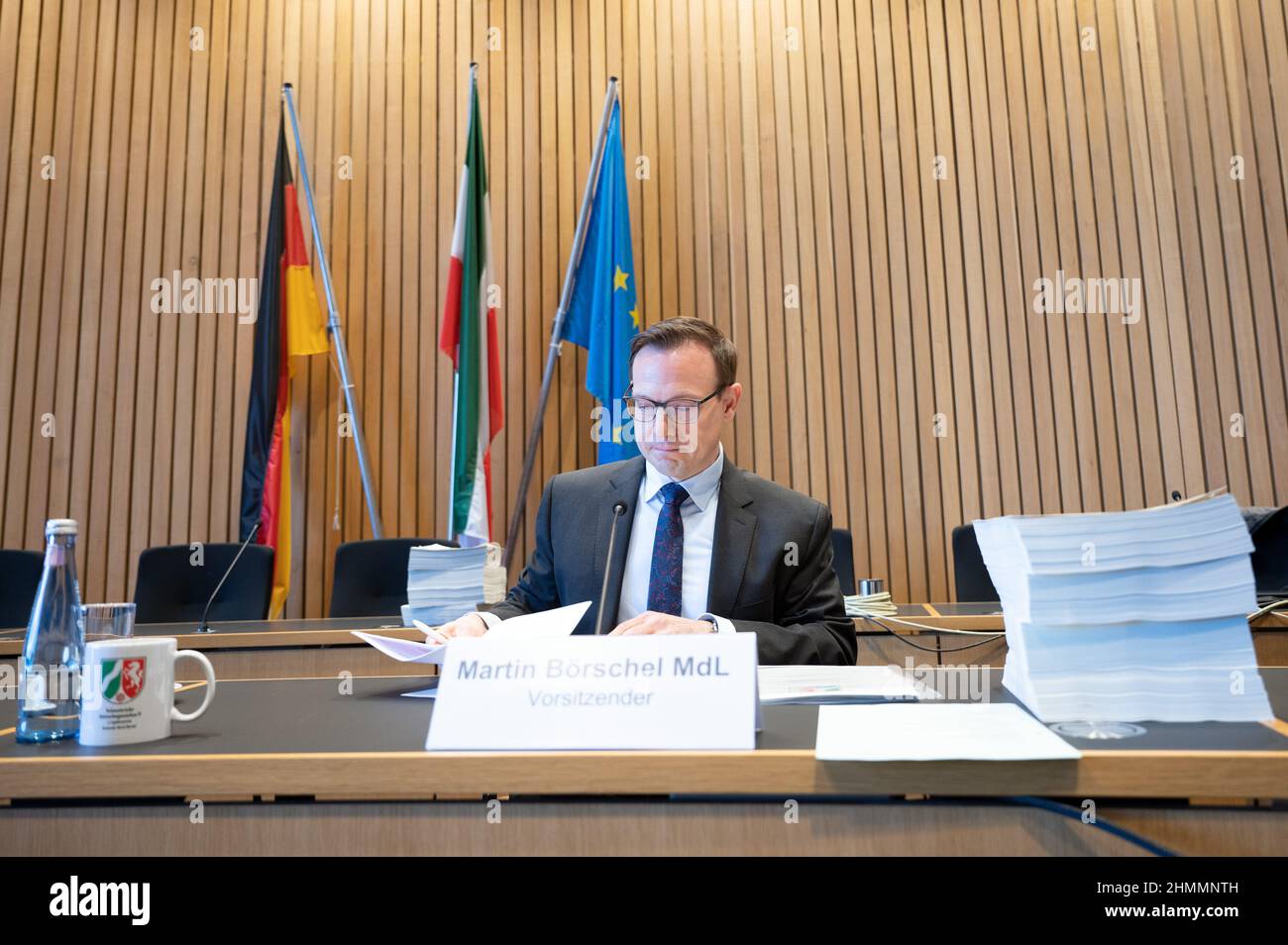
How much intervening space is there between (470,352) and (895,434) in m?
2.28

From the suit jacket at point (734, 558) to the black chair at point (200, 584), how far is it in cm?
181

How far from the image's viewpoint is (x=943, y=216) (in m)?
4.95

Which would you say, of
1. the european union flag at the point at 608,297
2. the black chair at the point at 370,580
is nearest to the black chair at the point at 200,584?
the black chair at the point at 370,580

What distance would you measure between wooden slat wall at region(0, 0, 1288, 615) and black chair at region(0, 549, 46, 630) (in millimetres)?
1316

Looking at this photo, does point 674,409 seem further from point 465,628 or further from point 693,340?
point 465,628

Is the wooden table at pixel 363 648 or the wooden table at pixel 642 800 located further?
the wooden table at pixel 363 648

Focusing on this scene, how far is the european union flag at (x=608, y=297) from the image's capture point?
4.59m

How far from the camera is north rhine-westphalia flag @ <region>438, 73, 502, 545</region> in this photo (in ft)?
14.5

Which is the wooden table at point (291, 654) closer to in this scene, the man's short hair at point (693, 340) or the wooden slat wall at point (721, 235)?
the man's short hair at point (693, 340)

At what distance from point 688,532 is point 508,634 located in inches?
34.2

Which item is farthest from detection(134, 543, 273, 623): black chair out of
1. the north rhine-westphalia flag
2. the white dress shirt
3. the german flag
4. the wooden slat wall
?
the white dress shirt

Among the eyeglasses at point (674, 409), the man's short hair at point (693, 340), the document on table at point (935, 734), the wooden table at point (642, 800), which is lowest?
the wooden table at point (642, 800)

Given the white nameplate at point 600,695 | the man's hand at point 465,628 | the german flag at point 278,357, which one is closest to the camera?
the white nameplate at point 600,695

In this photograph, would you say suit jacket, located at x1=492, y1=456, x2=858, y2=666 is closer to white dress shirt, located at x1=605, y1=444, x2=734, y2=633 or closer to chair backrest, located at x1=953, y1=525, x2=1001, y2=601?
white dress shirt, located at x1=605, y1=444, x2=734, y2=633
